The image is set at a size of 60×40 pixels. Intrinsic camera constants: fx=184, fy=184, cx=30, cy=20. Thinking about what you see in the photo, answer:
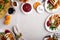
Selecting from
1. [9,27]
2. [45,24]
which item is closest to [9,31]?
[9,27]

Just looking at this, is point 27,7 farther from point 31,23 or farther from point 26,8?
point 31,23

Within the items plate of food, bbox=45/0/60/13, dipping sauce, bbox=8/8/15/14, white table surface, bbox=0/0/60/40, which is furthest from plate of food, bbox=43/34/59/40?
dipping sauce, bbox=8/8/15/14

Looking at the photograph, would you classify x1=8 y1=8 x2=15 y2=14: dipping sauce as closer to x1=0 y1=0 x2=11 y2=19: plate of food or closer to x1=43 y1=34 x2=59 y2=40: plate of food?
x1=0 y1=0 x2=11 y2=19: plate of food

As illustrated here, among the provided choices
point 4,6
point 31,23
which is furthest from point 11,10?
point 31,23

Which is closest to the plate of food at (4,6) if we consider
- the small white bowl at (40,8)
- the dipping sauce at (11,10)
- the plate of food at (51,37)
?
the dipping sauce at (11,10)

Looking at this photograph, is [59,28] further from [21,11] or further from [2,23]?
[2,23]
